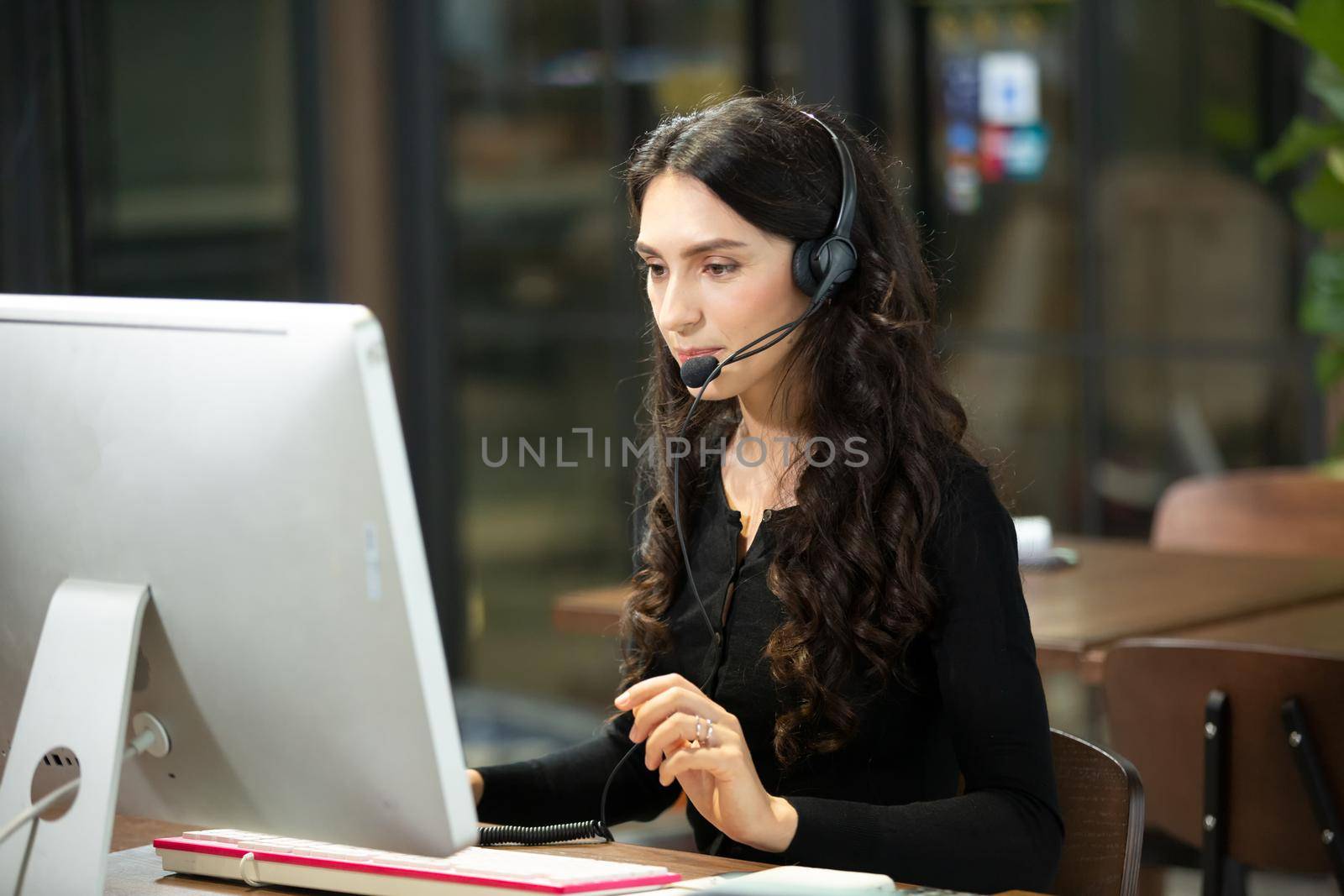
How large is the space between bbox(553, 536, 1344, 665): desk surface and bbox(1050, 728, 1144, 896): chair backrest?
66 cm

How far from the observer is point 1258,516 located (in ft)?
9.74

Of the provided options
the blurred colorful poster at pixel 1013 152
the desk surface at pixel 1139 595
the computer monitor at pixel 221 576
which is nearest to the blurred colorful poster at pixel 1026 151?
the blurred colorful poster at pixel 1013 152

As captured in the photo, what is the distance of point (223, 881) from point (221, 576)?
30cm

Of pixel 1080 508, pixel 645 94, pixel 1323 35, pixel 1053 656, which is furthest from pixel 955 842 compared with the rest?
pixel 645 94

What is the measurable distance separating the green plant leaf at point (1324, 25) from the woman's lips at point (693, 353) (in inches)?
67.5

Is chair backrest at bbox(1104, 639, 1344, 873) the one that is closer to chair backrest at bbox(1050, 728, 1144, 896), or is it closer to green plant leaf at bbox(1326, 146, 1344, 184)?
chair backrest at bbox(1050, 728, 1144, 896)

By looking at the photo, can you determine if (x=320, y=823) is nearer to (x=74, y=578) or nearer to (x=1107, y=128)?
(x=74, y=578)

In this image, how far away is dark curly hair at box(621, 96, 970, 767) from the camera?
138 cm

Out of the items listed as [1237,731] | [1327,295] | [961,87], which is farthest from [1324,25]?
[1237,731]

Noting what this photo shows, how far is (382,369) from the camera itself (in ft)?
2.99

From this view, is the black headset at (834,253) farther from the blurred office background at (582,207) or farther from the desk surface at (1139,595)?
the blurred office background at (582,207)

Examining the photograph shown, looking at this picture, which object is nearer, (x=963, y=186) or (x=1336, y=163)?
(x=1336, y=163)

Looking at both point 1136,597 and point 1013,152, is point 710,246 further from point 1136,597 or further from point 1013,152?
point 1013,152

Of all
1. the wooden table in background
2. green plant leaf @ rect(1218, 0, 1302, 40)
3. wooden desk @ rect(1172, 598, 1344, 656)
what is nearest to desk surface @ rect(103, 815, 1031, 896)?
the wooden table in background
